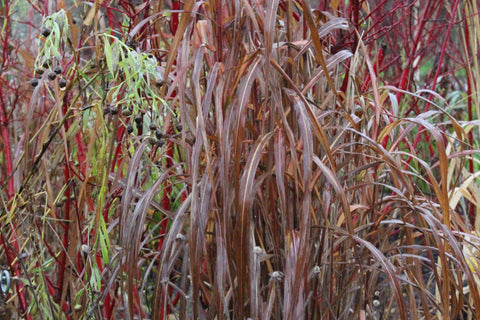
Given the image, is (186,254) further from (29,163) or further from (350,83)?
(350,83)

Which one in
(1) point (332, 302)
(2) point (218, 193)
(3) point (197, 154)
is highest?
(3) point (197, 154)

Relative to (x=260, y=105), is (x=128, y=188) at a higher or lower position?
lower

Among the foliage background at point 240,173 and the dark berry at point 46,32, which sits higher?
Answer: the dark berry at point 46,32

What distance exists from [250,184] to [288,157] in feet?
0.87

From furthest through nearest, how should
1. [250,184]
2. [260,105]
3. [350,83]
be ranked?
[350,83] → [260,105] → [250,184]

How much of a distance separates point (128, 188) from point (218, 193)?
0.21 metres

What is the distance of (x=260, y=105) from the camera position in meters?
1.52

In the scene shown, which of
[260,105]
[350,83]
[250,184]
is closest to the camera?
[250,184]

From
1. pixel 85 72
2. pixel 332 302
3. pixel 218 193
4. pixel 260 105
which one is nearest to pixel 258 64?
pixel 260 105

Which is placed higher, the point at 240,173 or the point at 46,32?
the point at 46,32

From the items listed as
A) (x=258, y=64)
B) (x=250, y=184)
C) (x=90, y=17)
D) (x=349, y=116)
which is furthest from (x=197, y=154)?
(x=90, y=17)

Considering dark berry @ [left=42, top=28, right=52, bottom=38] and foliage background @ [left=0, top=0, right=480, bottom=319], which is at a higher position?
dark berry @ [left=42, top=28, right=52, bottom=38]

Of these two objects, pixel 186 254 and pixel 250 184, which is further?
pixel 186 254

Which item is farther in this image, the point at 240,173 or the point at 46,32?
the point at 240,173
